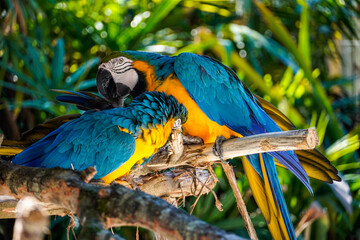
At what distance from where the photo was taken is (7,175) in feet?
2.72

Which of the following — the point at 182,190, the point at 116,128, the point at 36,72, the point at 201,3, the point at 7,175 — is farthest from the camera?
the point at 201,3

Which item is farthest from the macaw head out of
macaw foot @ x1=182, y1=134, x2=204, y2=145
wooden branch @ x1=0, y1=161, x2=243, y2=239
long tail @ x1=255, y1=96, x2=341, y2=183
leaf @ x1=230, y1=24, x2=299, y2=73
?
leaf @ x1=230, y1=24, x2=299, y2=73

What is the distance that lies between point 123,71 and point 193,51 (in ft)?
2.55

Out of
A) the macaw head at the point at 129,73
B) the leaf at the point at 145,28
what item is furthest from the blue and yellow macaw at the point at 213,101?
the leaf at the point at 145,28

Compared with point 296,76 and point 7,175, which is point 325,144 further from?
point 7,175

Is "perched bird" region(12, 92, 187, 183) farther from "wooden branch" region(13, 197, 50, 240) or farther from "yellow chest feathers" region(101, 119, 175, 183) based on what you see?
"wooden branch" region(13, 197, 50, 240)

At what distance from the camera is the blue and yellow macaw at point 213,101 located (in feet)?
4.24

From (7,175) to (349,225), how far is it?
1.72m

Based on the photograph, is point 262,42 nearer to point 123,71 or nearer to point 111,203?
point 123,71

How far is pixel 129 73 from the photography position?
54.3 inches

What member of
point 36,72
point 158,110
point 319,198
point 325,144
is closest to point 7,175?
point 158,110

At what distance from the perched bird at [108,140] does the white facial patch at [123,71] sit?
0.89ft

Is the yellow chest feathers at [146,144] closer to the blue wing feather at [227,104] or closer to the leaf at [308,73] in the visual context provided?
the blue wing feather at [227,104]

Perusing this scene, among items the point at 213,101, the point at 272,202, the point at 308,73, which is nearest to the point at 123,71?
the point at 213,101
